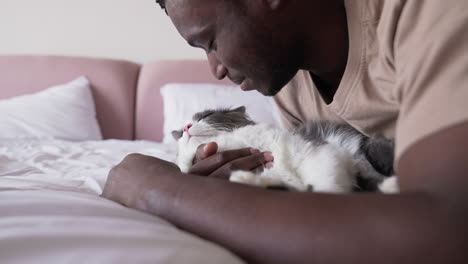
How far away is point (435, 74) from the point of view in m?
0.56

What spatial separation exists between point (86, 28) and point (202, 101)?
3.99ft

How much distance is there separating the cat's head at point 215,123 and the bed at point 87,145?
11.5 inches

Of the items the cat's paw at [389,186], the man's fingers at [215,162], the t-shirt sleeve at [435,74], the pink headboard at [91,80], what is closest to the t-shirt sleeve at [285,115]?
the man's fingers at [215,162]

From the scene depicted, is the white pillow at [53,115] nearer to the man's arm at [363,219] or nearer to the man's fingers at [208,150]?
the man's fingers at [208,150]

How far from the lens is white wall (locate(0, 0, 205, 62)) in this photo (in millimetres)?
2938

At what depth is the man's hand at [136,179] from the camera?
696 millimetres

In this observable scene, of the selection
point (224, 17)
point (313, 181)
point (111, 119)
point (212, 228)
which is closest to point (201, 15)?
point (224, 17)

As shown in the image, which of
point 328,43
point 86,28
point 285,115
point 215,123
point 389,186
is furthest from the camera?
point 86,28

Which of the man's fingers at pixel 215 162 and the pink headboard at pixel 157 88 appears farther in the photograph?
the pink headboard at pixel 157 88

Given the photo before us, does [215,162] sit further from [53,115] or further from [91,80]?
[91,80]

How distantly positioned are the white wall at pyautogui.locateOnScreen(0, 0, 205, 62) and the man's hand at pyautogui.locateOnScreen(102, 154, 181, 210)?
228cm

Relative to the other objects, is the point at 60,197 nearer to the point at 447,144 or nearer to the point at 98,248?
the point at 98,248

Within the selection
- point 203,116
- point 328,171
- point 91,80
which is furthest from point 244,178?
point 91,80

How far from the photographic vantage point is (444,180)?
19.1 inches
